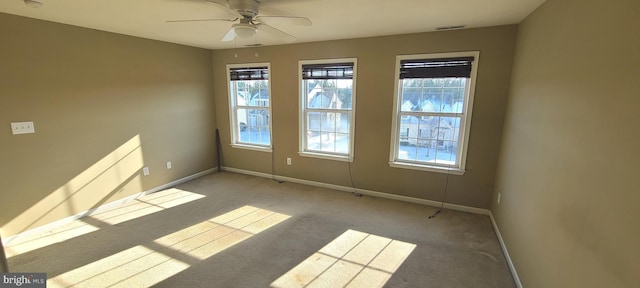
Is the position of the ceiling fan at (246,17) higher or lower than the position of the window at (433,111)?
higher

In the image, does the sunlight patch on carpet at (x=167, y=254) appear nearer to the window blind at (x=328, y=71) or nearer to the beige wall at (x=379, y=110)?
the beige wall at (x=379, y=110)

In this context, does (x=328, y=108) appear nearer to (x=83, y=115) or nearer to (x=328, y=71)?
(x=328, y=71)

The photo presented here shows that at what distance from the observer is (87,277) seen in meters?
2.17

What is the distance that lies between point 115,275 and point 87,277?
21 cm

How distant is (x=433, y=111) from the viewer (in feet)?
11.2

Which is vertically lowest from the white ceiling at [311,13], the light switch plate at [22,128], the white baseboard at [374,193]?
the white baseboard at [374,193]

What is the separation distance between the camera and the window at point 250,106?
14.7 feet

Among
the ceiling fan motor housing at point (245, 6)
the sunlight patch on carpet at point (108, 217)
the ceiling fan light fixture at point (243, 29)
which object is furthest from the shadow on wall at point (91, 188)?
the ceiling fan motor housing at point (245, 6)

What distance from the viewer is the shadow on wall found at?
2.82 meters

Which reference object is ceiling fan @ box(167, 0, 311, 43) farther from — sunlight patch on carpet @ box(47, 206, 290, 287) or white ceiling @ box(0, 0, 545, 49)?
sunlight patch on carpet @ box(47, 206, 290, 287)

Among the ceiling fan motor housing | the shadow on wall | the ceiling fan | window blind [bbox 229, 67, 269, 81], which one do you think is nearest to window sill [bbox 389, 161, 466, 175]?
the ceiling fan

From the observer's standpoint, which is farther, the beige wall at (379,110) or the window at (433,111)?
the window at (433,111)

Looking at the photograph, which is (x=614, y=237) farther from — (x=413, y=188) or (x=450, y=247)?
(x=413, y=188)

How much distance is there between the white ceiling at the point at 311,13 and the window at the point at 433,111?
0.42 m
